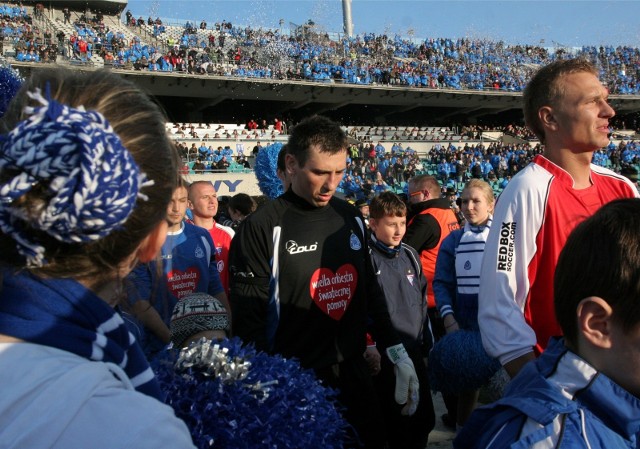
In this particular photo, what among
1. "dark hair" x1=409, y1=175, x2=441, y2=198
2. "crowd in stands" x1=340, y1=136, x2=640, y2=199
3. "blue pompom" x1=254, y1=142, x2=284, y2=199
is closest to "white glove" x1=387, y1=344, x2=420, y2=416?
"blue pompom" x1=254, y1=142, x2=284, y2=199

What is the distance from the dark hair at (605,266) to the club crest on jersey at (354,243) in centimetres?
159

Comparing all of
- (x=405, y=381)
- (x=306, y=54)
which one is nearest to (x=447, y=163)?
(x=306, y=54)

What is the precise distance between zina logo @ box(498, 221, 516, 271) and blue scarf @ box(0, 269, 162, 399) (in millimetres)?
1474

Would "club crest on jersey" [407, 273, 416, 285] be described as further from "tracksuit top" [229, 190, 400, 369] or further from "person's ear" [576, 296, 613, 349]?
"person's ear" [576, 296, 613, 349]

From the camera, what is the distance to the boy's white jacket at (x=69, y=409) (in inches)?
31.4

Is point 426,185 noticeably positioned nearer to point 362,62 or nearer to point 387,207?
point 387,207

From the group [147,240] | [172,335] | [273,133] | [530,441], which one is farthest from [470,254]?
[273,133]

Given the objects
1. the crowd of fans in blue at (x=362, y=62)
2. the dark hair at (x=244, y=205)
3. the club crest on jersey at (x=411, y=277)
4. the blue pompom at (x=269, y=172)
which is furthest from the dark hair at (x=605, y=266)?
the crowd of fans in blue at (x=362, y=62)

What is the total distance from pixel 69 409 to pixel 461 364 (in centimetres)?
248

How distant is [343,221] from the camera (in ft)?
9.46

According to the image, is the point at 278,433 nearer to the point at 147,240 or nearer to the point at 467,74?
the point at 147,240

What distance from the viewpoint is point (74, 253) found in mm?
967

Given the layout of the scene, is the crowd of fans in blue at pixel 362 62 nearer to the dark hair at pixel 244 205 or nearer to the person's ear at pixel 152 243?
the dark hair at pixel 244 205

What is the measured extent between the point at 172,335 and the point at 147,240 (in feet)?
2.53
